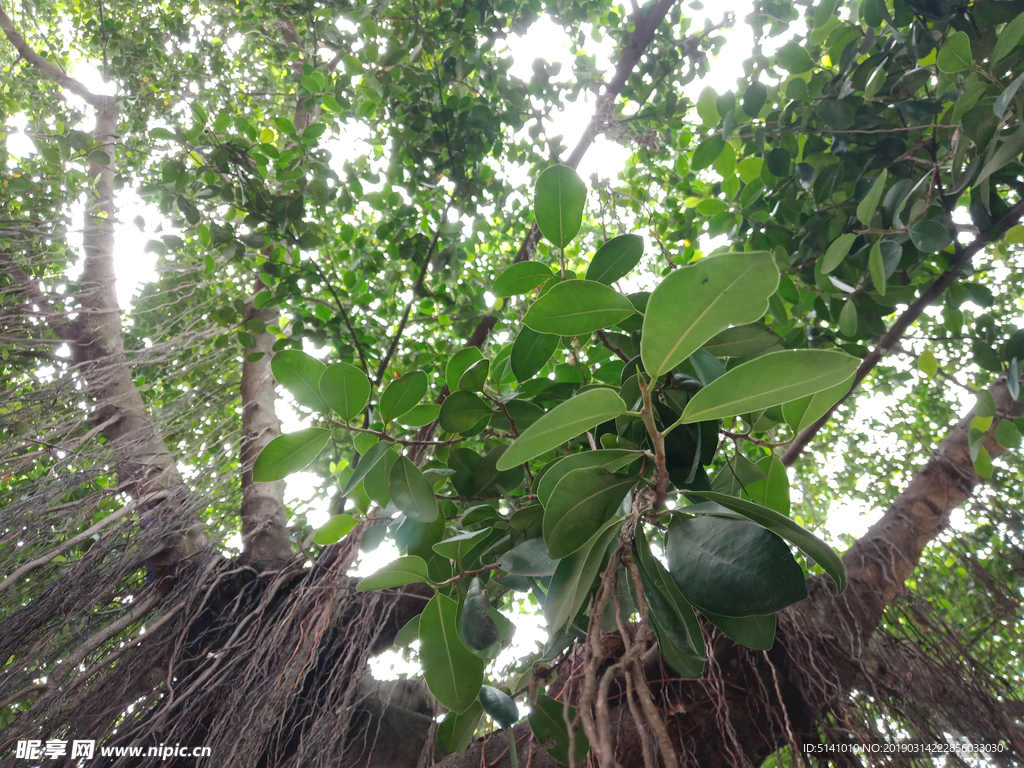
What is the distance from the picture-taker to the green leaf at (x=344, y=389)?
56cm

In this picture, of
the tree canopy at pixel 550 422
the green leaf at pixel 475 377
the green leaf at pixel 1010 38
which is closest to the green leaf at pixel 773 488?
the tree canopy at pixel 550 422

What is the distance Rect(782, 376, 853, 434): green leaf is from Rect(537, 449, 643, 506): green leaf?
178 mm

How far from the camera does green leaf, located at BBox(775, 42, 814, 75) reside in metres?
1.00

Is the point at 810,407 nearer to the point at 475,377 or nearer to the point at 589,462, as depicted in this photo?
the point at 589,462

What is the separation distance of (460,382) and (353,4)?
1.64m

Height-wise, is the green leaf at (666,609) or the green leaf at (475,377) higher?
the green leaf at (475,377)

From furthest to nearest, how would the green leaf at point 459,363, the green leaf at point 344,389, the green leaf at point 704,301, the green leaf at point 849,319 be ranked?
1. the green leaf at point 849,319
2. the green leaf at point 459,363
3. the green leaf at point 344,389
4. the green leaf at point 704,301

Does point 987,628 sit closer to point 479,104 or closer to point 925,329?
point 925,329

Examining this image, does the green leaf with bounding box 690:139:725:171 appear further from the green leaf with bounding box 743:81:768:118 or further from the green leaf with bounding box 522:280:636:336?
the green leaf with bounding box 522:280:636:336

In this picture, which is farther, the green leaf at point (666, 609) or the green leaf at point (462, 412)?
the green leaf at point (462, 412)

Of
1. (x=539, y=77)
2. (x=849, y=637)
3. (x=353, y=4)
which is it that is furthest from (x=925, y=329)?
(x=353, y=4)

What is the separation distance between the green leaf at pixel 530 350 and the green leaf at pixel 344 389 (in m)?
0.18

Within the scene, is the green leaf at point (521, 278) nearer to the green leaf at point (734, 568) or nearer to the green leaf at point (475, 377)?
the green leaf at point (475, 377)

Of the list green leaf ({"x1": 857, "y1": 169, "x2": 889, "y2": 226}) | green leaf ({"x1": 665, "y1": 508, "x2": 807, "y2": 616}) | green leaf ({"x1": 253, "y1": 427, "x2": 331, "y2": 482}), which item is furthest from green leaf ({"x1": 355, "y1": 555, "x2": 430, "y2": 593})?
green leaf ({"x1": 857, "y1": 169, "x2": 889, "y2": 226})
